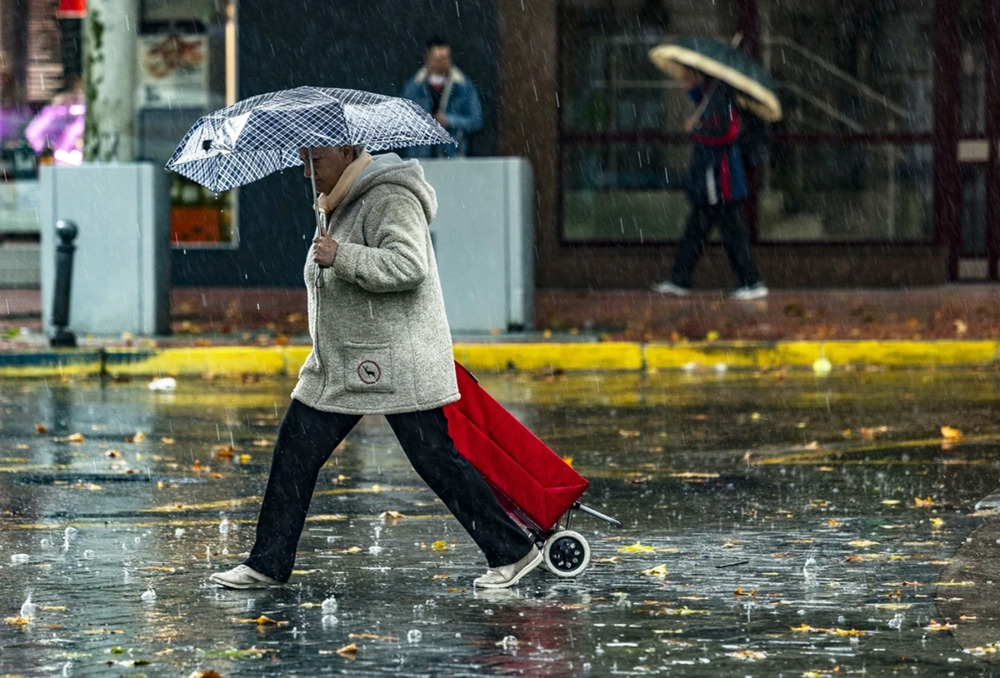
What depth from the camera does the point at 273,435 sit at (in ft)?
35.3

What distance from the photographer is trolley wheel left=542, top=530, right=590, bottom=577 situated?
21.8 ft

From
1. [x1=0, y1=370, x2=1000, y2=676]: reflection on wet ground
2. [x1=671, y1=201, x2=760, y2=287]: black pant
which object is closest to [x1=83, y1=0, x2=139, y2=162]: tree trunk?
[x1=0, y1=370, x2=1000, y2=676]: reflection on wet ground

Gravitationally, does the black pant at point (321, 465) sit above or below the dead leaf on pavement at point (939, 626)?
above

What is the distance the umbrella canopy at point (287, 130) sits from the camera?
6219 mm

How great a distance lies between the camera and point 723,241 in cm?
1742

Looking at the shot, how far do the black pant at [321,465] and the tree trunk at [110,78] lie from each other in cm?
959

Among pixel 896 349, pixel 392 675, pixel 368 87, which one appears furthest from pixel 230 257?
pixel 392 675

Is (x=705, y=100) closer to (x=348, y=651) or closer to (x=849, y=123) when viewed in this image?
(x=849, y=123)

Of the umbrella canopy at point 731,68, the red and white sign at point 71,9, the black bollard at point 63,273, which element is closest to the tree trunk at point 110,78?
the black bollard at point 63,273

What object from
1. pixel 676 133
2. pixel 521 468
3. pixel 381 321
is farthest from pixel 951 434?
pixel 676 133

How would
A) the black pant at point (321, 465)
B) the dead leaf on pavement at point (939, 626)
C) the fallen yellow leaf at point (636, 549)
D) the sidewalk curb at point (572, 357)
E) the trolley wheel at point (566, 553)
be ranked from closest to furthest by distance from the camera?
the dead leaf on pavement at point (939, 626)
the black pant at point (321, 465)
the trolley wheel at point (566, 553)
the fallen yellow leaf at point (636, 549)
the sidewalk curb at point (572, 357)

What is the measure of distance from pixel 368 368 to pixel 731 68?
1110 centimetres

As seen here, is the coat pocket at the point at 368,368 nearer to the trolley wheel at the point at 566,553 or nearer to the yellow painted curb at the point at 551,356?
the trolley wheel at the point at 566,553

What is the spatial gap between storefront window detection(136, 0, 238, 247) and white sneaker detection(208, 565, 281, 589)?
13.2 meters
